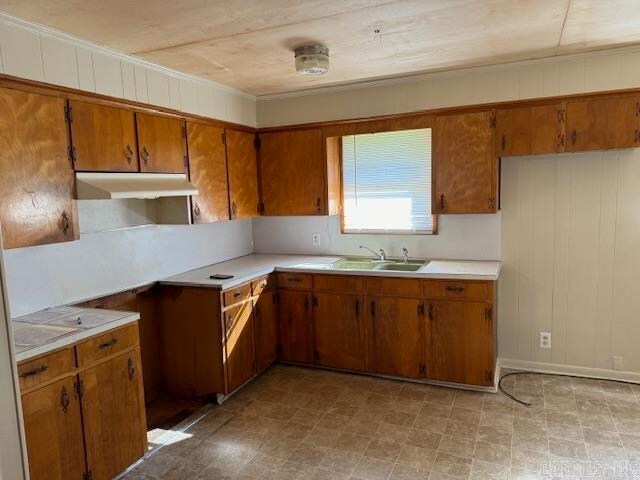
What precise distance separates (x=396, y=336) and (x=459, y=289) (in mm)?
641

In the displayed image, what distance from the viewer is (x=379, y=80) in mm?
3898

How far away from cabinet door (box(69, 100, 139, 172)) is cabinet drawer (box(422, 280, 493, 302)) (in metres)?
2.28

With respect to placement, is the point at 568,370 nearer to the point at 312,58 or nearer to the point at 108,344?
the point at 312,58

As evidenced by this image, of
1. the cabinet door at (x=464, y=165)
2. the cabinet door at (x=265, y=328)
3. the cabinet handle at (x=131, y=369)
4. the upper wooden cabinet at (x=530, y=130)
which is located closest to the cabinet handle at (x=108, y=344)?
the cabinet handle at (x=131, y=369)

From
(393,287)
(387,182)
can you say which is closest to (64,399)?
(393,287)

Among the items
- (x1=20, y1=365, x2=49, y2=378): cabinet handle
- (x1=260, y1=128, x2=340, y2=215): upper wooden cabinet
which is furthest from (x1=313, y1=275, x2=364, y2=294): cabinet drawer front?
(x1=20, y1=365, x2=49, y2=378): cabinet handle

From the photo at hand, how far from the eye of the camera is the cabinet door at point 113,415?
235 centimetres

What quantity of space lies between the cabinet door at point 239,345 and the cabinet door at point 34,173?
130 cm

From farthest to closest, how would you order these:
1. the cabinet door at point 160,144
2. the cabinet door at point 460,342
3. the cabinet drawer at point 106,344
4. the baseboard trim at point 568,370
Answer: the baseboard trim at point 568,370, the cabinet door at point 460,342, the cabinet door at point 160,144, the cabinet drawer at point 106,344

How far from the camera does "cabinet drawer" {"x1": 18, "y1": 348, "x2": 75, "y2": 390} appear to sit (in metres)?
2.02

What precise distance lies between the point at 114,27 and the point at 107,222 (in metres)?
1.28

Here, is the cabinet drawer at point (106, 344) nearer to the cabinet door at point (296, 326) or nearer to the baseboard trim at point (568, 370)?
the cabinet door at point (296, 326)

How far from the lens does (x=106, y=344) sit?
95.8 inches

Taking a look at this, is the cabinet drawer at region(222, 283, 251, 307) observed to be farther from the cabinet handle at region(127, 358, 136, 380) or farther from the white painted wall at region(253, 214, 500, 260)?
the white painted wall at region(253, 214, 500, 260)
